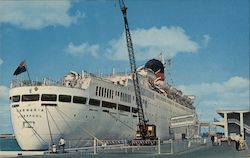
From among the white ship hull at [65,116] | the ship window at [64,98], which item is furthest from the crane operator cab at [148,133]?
the ship window at [64,98]

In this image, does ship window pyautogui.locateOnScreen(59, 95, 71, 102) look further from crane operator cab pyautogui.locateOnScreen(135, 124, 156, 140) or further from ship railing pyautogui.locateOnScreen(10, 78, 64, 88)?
crane operator cab pyautogui.locateOnScreen(135, 124, 156, 140)

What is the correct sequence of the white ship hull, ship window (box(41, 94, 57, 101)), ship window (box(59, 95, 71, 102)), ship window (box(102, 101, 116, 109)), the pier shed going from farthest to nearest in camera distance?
the pier shed, ship window (box(102, 101, 116, 109)), ship window (box(59, 95, 71, 102)), ship window (box(41, 94, 57, 101)), the white ship hull

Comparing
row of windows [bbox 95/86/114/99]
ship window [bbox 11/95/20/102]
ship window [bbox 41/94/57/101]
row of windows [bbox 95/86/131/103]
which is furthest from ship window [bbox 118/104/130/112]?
ship window [bbox 11/95/20/102]

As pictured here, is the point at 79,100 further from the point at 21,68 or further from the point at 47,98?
the point at 21,68

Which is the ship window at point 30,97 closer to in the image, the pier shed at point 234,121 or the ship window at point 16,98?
the ship window at point 16,98

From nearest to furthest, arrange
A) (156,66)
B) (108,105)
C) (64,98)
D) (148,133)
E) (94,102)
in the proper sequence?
(64,98) < (94,102) < (108,105) < (148,133) < (156,66)

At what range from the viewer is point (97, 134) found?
160 ft

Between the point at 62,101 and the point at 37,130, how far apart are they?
14.7 ft

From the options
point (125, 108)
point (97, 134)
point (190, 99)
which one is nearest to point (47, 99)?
point (97, 134)

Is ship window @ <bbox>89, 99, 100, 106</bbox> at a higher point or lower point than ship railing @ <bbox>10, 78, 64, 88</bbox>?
lower

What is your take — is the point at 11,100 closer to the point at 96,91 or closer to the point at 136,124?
the point at 96,91

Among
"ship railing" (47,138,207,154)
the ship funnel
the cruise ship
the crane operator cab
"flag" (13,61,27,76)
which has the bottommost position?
"ship railing" (47,138,207,154)

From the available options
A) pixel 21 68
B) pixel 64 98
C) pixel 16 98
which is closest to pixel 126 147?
pixel 64 98

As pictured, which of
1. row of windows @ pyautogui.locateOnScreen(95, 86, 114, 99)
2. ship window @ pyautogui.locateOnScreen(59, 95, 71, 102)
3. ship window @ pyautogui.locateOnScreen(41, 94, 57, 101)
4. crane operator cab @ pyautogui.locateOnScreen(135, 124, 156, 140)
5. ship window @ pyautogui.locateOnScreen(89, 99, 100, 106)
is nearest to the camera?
ship window @ pyautogui.locateOnScreen(41, 94, 57, 101)
